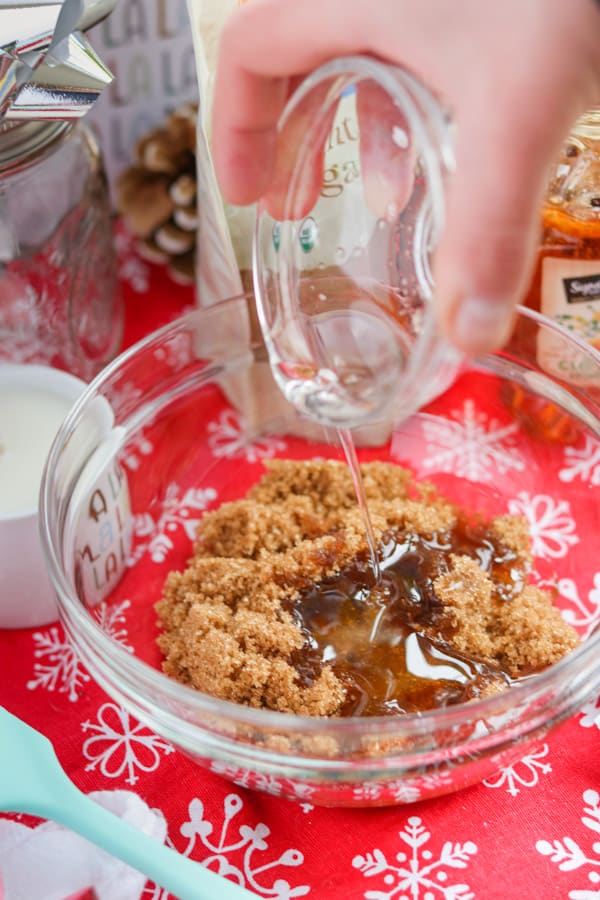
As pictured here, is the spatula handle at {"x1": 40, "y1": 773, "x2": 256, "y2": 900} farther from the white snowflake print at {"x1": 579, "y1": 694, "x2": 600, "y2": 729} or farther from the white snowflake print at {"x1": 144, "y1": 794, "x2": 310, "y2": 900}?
the white snowflake print at {"x1": 579, "y1": 694, "x2": 600, "y2": 729}

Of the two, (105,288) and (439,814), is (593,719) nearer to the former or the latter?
(439,814)

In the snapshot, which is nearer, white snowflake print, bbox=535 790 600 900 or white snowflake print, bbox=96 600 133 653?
white snowflake print, bbox=535 790 600 900

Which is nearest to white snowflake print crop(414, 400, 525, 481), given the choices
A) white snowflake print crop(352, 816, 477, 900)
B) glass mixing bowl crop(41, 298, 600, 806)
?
glass mixing bowl crop(41, 298, 600, 806)

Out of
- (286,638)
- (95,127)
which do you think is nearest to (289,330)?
(286,638)

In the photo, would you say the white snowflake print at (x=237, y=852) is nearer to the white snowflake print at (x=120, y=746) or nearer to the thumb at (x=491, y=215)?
the white snowflake print at (x=120, y=746)

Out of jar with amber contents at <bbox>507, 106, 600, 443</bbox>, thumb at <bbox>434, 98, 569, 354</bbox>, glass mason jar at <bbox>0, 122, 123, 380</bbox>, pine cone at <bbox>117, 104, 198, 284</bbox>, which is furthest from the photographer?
pine cone at <bbox>117, 104, 198, 284</bbox>

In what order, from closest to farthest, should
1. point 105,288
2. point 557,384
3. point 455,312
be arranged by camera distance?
point 455,312 → point 557,384 → point 105,288

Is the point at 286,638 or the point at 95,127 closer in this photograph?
the point at 286,638
